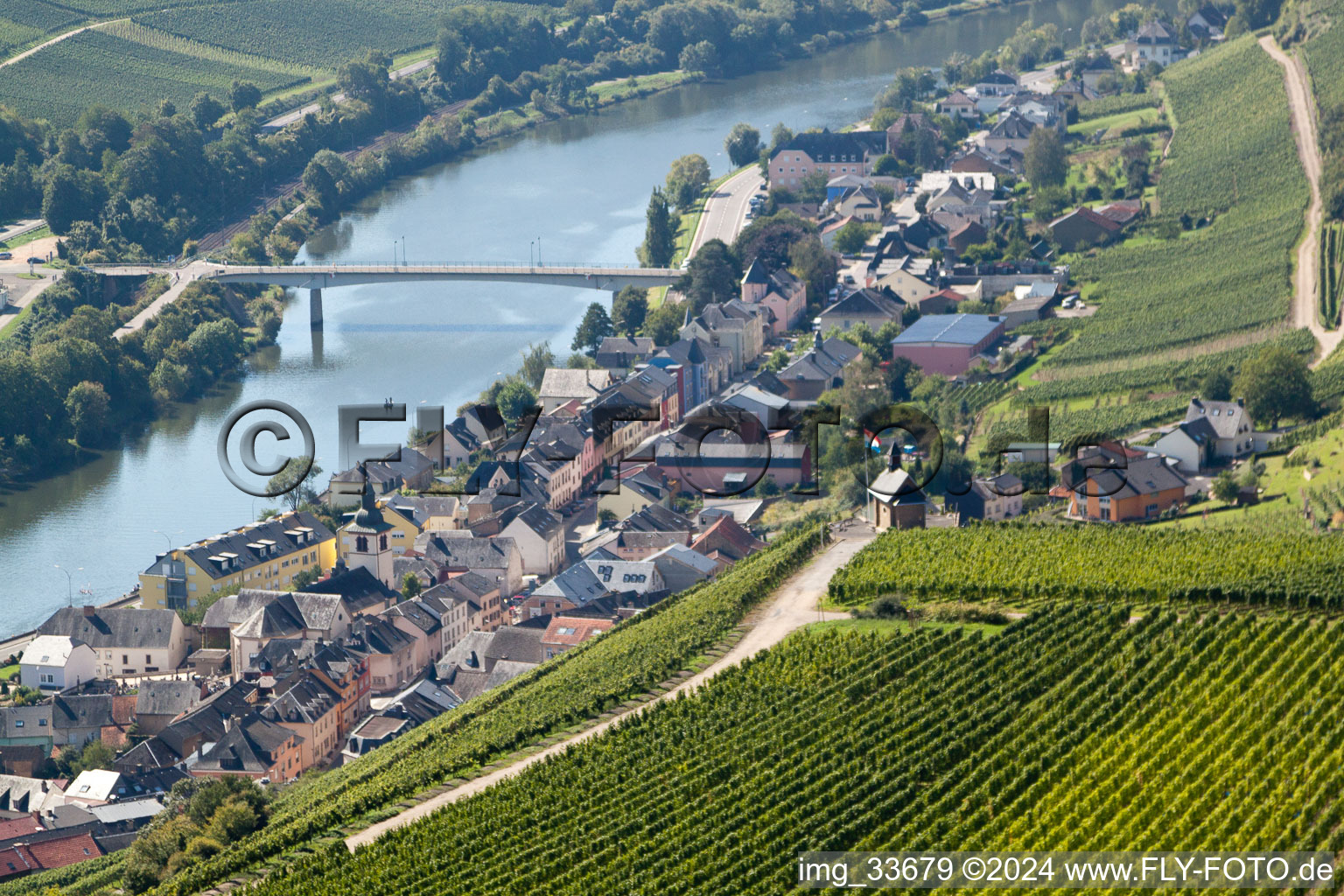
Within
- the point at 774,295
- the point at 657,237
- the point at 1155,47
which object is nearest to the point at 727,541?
the point at 774,295

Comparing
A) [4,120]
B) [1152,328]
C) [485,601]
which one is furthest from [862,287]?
[4,120]

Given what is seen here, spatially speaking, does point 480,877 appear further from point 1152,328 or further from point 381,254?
point 381,254

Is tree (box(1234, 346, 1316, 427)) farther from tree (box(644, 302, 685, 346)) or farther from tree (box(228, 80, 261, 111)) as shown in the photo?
tree (box(228, 80, 261, 111))

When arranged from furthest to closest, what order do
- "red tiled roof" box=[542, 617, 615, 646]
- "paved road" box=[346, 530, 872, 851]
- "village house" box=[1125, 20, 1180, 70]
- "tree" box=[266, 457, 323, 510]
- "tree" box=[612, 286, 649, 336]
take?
"village house" box=[1125, 20, 1180, 70], "tree" box=[612, 286, 649, 336], "tree" box=[266, 457, 323, 510], "red tiled roof" box=[542, 617, 615, 646], "paved road" box=[346, 530, 872, 851]

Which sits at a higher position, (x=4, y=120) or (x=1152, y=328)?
(x=4, y=120)

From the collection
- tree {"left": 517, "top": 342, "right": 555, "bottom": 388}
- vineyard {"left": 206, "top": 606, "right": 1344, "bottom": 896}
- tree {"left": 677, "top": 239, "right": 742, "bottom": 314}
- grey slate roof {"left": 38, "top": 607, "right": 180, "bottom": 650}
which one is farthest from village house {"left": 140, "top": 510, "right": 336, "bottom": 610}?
vineyard {"left": 206, "top": 606, "right": 1344, "bottom": 896}

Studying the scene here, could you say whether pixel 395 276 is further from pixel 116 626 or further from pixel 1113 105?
pixel 1113 105
